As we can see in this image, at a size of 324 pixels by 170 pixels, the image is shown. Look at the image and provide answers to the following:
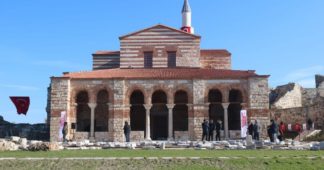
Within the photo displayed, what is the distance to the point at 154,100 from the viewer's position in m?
32.9

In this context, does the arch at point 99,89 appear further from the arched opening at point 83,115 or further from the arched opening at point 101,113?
the arched opening at point 83,115

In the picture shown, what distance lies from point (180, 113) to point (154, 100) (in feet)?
6.92

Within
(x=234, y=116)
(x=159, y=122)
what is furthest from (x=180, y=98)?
(x=234, y=116)

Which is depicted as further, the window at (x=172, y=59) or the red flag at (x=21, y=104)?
the window at (x=172, y=59)

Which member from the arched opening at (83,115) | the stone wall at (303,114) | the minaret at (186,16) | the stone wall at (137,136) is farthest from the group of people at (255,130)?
the minaret at (186,16)

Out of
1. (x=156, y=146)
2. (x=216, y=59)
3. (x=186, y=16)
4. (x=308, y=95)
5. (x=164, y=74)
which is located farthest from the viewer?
(x=186, y=16)

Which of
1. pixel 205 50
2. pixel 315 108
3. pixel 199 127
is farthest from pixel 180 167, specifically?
pixel 205 50

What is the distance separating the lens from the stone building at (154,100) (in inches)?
1154

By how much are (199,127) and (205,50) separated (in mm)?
10712

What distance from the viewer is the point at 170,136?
2948 centimetres

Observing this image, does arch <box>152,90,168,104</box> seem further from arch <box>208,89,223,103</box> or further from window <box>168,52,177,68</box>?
window <box>168,52,177,68</box>

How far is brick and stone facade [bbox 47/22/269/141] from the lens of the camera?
29.3 meters

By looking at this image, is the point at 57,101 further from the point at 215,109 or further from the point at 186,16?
the point at 186,16

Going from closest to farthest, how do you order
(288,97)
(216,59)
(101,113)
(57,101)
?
(57,101) → (101,113) → (216,59) → (288,97)
